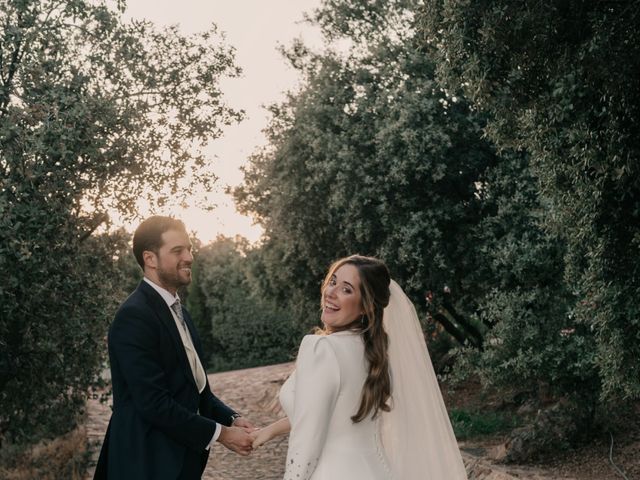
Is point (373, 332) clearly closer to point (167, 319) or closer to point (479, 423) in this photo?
point (167, 319)

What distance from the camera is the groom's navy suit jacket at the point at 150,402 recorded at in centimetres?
431

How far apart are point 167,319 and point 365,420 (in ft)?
A: 4.50

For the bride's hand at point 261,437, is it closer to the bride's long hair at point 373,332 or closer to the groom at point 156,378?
the groom at point 156,378

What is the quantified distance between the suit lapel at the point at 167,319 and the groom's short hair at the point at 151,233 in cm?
22

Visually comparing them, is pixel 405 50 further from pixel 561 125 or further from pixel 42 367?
pixel 42 367

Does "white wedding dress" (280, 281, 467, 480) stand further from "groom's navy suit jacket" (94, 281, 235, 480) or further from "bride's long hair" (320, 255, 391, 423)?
"groom's navy suit jacket" (94, 281, 235, 480)

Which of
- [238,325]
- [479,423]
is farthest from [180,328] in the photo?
[238,325]

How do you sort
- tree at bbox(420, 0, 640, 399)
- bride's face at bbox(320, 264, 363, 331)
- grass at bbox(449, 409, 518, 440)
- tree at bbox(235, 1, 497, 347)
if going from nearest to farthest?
bride's face at bbox(320, 264, 363, 331)
tree at bbox(420, 0, 640, 399)
grass at bbox(449, 409, 518, 440)
tree at bbox(235, 1, 497, 347)

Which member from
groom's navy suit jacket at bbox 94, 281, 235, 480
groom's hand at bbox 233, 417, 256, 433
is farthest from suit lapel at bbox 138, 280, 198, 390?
groom's hand at bbox 233, 417, 256, 433

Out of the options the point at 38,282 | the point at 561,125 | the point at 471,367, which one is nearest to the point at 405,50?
the point at 471,367

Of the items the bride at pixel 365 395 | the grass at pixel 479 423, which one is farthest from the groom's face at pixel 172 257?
the grass at pixel 479 423

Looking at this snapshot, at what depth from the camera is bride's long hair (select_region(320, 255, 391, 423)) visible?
12.6ft

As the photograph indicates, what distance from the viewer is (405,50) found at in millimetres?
13352

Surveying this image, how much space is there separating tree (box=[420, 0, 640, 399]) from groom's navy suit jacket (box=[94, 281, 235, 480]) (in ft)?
13.4
